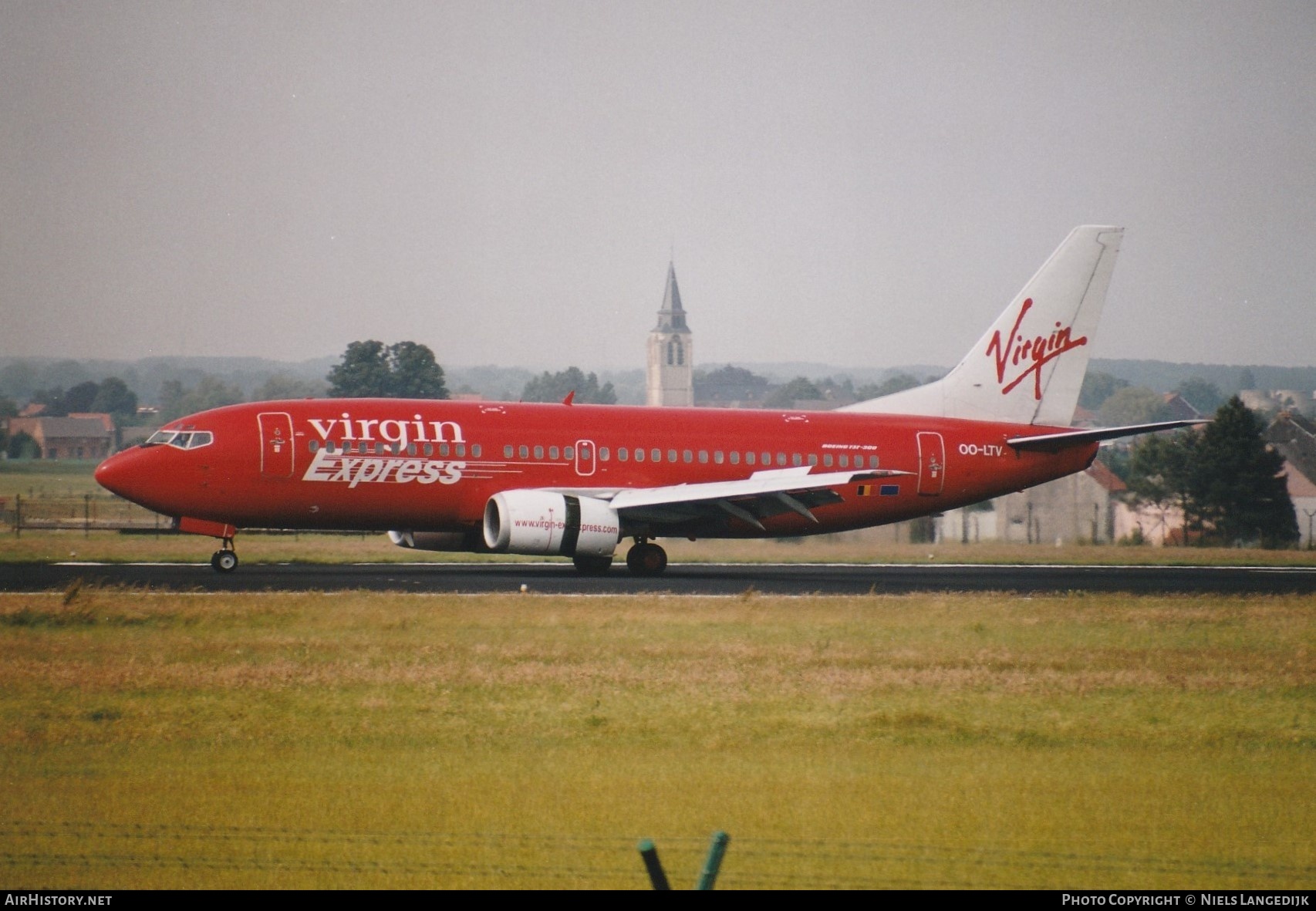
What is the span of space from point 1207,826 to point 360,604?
58.6 ft

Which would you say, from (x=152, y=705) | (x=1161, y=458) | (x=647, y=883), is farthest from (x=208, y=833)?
(x=1161, y=458)

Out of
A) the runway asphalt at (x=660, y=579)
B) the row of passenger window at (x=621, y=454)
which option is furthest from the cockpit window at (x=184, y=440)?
the runway asphalt at (x=660, y=579)

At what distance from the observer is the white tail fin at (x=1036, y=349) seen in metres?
43.0

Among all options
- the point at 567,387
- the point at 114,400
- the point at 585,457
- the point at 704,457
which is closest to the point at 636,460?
the point at 585,457

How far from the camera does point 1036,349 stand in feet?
141

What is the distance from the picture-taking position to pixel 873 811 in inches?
510

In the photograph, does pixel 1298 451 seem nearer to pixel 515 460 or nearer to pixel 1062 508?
pixel 1062 508

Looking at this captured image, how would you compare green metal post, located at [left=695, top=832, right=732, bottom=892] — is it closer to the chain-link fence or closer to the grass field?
the grass field

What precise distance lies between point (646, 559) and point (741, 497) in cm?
311

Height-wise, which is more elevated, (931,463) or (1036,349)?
(1036,349)

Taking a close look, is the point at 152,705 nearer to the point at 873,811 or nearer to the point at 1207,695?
the point at 873,811

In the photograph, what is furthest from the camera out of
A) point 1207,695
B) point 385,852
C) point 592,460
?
point 592,460

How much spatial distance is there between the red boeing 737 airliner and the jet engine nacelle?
0.15 ft

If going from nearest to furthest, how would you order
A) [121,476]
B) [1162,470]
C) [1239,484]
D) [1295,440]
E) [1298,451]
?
[121,476] < [1239,484] < [1162,470] < [1298,451] < [1295,440]
